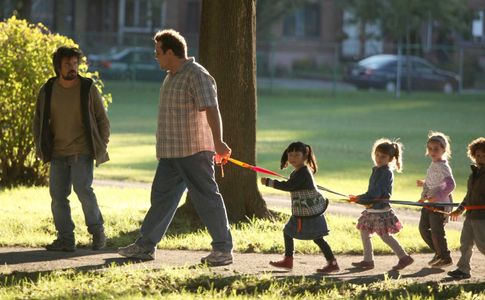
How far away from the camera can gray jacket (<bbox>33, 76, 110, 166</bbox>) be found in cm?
964

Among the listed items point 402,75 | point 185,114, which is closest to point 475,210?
point 185,114

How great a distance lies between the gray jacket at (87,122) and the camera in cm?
964

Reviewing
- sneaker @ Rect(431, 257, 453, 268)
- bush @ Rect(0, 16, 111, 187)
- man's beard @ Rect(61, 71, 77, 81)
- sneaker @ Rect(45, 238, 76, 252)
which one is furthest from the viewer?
bush @ Rect(0, 16, 111, 187)

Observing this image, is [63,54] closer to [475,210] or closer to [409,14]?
[475,210]

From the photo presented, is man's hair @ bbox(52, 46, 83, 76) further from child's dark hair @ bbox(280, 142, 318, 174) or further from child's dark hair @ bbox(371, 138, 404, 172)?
child's dark hair @ bbox(371, 138, 404, 172)

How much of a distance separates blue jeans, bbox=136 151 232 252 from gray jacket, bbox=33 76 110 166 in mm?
670

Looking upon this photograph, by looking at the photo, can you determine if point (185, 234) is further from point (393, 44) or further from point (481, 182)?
point (393, 44)

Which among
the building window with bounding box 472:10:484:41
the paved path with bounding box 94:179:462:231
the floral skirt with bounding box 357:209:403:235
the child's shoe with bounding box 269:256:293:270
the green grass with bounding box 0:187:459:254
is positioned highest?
the building window with bounding box 472:10:484:41

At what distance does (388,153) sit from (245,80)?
9.73 ft

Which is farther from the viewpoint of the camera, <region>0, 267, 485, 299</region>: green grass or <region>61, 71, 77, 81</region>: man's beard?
<region>61, 71, 77, 81</region>: man's beard

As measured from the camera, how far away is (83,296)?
304 inches

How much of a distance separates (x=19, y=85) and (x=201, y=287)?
7370mm

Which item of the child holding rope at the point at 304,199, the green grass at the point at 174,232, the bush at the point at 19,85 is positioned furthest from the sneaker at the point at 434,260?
the bush at the point at 19,85

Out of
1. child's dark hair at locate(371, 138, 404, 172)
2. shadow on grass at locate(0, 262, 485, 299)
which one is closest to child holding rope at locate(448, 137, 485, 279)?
shadow on grass at locate(0, 262, 485, 299)
